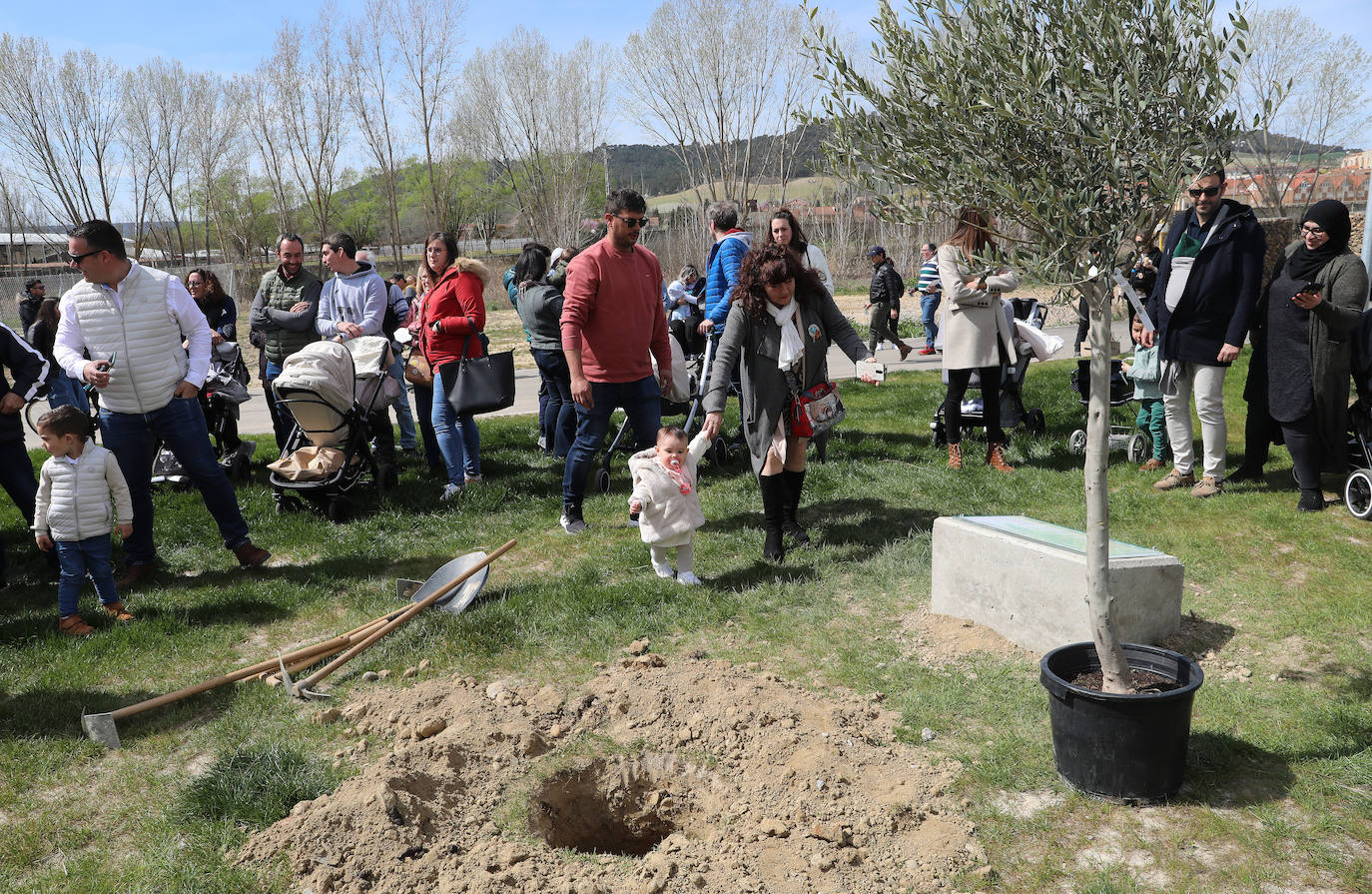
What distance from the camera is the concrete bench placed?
4.43 metres

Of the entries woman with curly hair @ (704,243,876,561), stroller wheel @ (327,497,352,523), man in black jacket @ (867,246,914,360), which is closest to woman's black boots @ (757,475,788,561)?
woman with curly hair @ (704,243,876,561)

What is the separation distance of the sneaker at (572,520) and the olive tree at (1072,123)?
389 cm

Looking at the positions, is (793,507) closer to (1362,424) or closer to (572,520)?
(572,520)

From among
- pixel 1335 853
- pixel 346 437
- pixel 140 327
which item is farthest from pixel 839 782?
pixel 346 437

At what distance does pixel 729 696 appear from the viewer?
4.21 meters

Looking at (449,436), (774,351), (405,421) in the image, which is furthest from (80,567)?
(405,421)

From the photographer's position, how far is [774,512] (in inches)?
234

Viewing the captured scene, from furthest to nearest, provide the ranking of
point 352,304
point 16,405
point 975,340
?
point 352,304, point 975,340, point 16,405

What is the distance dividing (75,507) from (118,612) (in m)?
0.68

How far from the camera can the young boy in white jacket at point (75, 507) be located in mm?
5270

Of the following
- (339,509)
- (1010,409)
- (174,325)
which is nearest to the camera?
(174,325)

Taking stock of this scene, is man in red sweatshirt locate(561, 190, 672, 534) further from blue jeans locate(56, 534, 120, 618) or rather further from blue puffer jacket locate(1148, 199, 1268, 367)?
blue puffer jacket locate(1148, 199, 1268, 367)

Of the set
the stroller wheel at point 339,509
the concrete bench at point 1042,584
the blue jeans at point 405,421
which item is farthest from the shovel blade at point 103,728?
the blue jeans at point 405,421

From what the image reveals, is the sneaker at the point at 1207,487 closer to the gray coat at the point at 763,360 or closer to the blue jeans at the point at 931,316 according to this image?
the gray coat at the point at 763,360
